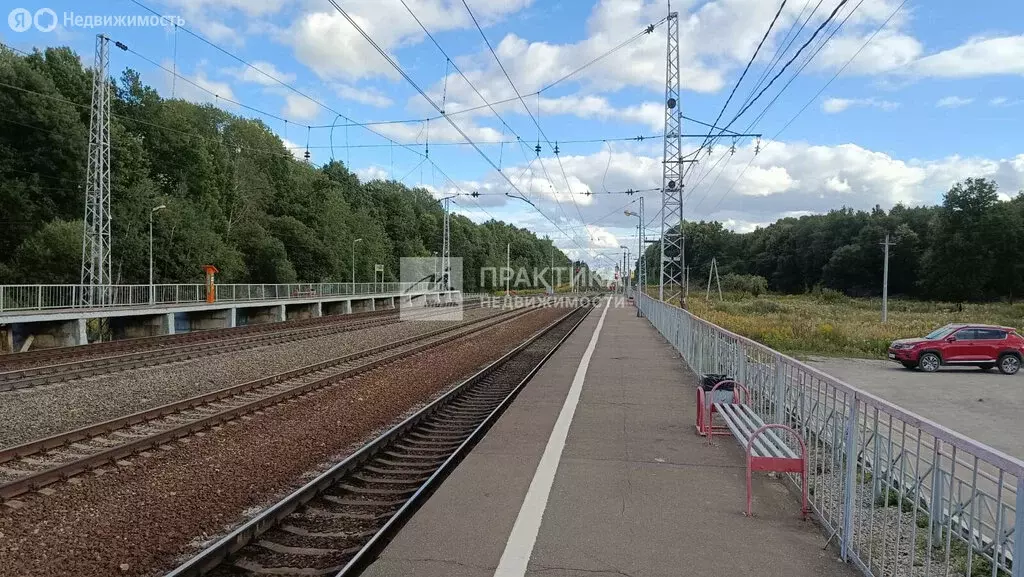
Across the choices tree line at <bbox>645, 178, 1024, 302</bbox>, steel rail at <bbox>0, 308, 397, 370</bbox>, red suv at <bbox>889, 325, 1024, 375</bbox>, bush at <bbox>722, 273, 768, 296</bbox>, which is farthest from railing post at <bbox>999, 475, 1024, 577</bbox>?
bush at <bbox>722, 273, 768, 296</bbox>

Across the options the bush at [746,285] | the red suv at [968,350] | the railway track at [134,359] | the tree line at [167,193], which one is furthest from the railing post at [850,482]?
the bush at [746,285]

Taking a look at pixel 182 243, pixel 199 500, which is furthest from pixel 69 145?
pixel 199 500

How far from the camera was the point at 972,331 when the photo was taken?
22.1 meters

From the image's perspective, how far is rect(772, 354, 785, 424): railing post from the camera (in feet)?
21.6

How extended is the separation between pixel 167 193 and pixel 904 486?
54147 millimetres

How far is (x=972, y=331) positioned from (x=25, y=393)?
82.6ft

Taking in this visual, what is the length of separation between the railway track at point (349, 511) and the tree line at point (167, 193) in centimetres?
3278

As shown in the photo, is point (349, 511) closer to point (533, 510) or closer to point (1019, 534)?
point (533, 510)

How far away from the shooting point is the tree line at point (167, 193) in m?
36.3

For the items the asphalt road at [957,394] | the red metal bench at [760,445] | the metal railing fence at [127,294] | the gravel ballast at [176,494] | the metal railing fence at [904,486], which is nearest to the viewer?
the metal railing fence at [904,486]

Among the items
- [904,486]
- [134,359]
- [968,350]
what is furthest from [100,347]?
[968,350]

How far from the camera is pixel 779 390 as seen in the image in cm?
672

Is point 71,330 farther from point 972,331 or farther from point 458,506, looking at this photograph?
point 972,331

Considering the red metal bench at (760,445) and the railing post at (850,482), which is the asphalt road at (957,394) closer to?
the red metal bench at (760,445)
